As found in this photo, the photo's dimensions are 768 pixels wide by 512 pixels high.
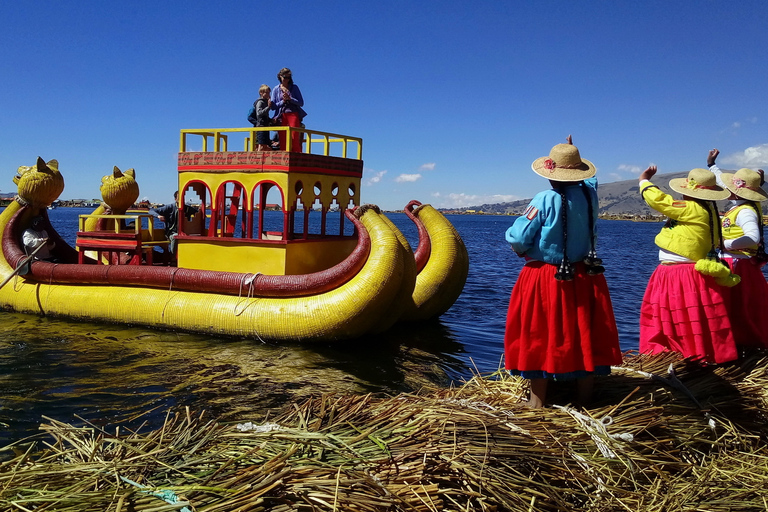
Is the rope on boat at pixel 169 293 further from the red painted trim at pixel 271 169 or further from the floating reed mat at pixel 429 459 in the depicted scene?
the floating reed mat at pixel 429 459

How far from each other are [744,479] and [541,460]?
4.59ft

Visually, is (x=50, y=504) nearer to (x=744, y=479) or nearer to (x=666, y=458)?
(x=666, y=458)

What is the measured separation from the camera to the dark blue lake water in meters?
6.85

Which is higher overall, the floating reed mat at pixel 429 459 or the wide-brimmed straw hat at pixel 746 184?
the wide-brimmed straw hat at pixel 746 184

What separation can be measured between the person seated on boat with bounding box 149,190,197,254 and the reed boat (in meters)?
0.18

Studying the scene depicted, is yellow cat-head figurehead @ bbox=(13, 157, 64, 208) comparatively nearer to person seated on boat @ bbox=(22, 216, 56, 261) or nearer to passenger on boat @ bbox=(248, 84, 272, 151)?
person seated on boat @ bbox=(22, 216, 56, 261)

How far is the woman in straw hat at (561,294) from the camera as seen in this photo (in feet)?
12.8

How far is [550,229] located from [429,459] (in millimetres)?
1726

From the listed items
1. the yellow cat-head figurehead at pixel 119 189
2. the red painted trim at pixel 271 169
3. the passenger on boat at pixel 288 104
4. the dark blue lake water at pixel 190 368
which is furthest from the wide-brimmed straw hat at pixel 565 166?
the yellow cat-head figurehead at pixel 119 189

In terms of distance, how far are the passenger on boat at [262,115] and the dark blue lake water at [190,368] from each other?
368cm

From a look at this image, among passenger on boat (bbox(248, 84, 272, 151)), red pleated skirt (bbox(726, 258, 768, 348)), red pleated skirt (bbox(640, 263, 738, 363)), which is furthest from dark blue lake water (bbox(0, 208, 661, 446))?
passenger on boat (bbox(248, 84, 272, 151))

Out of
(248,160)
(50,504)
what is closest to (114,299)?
(248,160)

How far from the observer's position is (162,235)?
12.8m

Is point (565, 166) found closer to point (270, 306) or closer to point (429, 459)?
point (429, 459)
